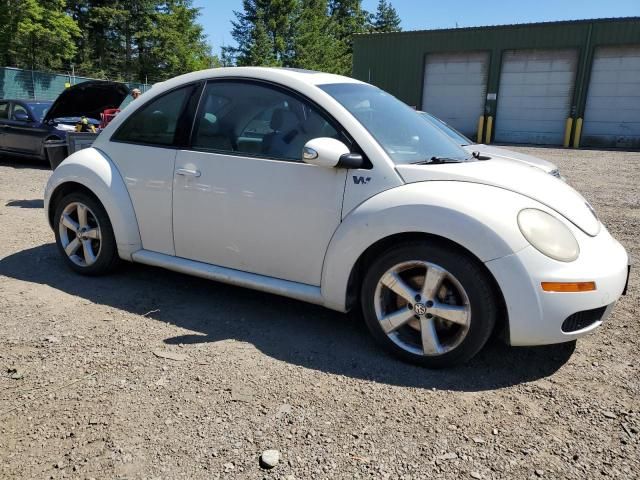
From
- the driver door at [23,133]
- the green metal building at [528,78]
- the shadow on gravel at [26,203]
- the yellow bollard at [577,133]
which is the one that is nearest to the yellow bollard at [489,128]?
the green metal building at [528,78]

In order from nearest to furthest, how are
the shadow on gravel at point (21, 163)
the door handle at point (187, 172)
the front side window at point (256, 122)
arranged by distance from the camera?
the front side window at point (256, 122) → the door handle at point (187, 172) → the shadow on gravel at point (21, 163)

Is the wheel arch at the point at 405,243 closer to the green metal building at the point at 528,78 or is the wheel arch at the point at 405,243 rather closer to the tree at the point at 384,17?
the green metal building at the point at 528,78

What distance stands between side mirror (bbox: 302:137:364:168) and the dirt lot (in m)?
1.13

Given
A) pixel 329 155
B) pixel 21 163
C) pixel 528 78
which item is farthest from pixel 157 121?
pixel 528 78

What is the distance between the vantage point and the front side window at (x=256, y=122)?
322 centimetres

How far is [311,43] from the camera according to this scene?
45.2 metres

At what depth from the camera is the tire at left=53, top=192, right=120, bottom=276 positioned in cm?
400

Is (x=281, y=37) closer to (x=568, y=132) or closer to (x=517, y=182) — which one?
(x=568, y=132)

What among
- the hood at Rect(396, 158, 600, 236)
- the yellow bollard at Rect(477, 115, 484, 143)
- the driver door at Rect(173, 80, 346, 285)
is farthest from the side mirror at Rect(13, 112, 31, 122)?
the yellow bollard at Rect(477, 115, 484, 143)

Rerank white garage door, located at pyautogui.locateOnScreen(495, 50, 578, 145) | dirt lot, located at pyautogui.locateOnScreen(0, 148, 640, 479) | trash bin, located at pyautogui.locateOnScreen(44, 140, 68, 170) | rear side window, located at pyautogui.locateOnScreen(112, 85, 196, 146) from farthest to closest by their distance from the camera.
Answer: white garage door, located at pyautogui.locateOnScreen(495, 50, 578, 145) → trash bin, located at pyautogui.locateOnScreen(44, 140, 68, 170) → rear side window, located at pyautogui.locateOnScreen(112, 85, 196, 146) → dirt lot, located at pyautogui.locateOnScreen(0, 148, 640, 479)

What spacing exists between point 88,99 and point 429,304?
9.36m

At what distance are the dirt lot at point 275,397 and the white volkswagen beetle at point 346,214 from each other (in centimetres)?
31

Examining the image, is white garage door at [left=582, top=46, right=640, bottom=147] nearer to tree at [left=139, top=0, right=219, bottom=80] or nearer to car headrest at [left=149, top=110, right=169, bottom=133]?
car headrest at [left=149, top=110, right=169, bottom=133]

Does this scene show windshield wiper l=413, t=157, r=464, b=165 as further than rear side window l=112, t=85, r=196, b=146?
No
